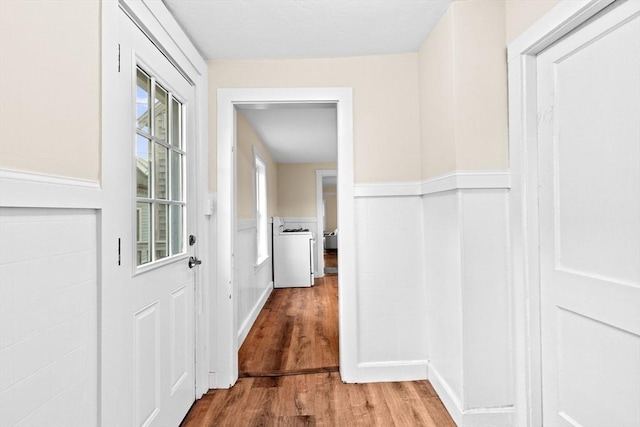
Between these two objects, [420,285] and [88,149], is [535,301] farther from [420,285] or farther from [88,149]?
[88,149]

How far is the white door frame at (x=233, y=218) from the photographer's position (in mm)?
2246

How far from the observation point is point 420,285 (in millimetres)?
2271

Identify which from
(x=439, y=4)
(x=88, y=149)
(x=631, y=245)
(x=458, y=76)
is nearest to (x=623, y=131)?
(x=631, y=245)

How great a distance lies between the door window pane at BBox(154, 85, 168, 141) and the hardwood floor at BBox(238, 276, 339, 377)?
170 cm

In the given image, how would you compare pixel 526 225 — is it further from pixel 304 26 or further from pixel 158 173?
pixel 158 173

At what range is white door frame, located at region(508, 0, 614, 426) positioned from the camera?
1.60m

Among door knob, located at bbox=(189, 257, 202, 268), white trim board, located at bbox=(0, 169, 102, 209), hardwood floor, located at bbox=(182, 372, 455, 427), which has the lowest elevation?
hardwood floor, located at bbox=(182, 372, 455, 427)

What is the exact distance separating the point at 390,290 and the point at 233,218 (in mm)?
1164

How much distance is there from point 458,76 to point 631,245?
42.5 inches

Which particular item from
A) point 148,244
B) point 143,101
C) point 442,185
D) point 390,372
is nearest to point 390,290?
point 390,372

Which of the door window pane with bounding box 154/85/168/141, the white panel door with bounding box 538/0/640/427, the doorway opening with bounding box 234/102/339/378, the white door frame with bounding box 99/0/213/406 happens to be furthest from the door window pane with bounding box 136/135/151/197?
the white panel door with bounding box 538/0/640/427

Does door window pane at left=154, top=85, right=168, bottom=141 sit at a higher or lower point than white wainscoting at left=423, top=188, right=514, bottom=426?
higher

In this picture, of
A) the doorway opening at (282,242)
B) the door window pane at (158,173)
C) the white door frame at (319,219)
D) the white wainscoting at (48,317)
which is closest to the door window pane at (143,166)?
the door window pane at (158,173)

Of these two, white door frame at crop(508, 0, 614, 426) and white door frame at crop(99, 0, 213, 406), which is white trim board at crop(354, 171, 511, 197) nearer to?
white door frame at crop(508, 0, 614, 426)
